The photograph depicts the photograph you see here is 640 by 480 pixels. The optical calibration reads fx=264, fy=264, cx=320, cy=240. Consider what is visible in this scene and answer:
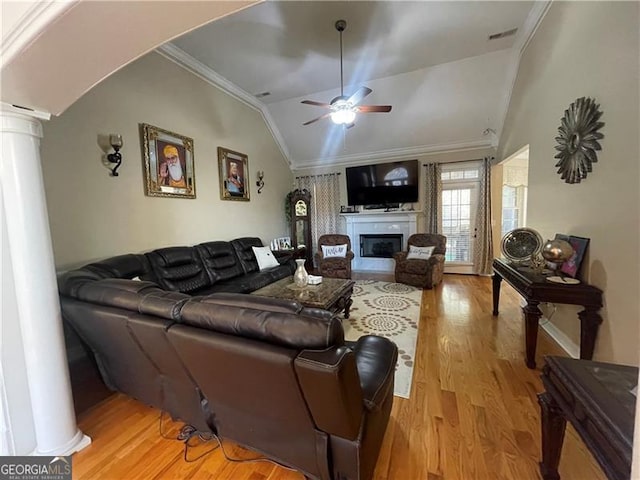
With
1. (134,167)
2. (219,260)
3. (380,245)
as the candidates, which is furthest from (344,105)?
(380,245)

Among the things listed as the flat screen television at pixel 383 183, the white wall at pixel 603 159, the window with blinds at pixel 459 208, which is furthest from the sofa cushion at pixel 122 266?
the window with blinds at pixel 459 208

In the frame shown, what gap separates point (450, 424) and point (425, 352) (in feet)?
2.95

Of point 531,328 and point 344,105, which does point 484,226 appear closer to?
point 531,328

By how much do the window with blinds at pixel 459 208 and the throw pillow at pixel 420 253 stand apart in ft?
3.46

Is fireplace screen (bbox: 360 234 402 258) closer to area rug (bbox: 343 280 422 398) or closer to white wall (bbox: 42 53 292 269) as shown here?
area rug (bbox: 343 280 422 398)

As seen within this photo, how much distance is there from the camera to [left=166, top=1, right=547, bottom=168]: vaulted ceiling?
2994mm

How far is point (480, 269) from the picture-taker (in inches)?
216

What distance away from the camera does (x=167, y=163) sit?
11.5 ft

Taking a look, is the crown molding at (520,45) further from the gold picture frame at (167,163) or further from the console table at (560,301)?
the gold picture frame at (167,163)

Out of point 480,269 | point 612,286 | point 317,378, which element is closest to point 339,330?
point 317,378

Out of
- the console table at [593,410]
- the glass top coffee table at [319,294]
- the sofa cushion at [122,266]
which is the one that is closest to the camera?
the console table at [593,410]

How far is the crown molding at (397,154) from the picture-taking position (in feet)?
17.9

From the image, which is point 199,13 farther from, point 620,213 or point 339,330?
point 620,213

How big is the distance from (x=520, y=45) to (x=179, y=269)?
539 centimetres
